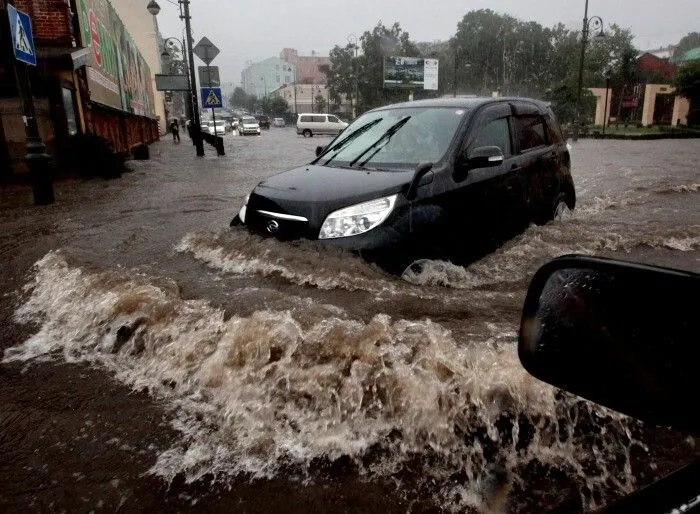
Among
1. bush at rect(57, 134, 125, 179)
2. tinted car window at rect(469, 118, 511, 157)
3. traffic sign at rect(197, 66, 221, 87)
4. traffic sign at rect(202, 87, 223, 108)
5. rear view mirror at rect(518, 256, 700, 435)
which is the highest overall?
traffic sign at rect(197, 66, 221, 87)

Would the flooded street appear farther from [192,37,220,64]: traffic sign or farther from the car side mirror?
[192,37,220,64]: traffic sign

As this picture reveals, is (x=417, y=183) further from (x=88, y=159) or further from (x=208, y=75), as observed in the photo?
(x=208, y=75)

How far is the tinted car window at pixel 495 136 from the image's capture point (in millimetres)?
4659

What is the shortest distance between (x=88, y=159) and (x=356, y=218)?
11.7 metres

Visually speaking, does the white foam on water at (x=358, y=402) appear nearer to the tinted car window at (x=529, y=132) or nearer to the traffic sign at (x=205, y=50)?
the tinted car window at (x=529, y=132)

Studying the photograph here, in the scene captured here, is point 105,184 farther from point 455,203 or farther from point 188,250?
point 455,203

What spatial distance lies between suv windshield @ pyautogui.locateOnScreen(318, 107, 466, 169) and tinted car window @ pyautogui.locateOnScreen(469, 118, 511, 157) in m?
0.25

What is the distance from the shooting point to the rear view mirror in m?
0.83

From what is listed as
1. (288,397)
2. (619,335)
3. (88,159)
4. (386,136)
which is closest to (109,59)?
(88,159)

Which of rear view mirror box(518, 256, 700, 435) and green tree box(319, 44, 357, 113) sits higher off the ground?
green tree box(319, 44, 357, 113)

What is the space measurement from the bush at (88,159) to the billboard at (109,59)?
2605 millimetres

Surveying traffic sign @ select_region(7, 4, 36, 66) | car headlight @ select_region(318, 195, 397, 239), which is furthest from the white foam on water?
traffic sign @ select_region(7, 4, 36, 66)

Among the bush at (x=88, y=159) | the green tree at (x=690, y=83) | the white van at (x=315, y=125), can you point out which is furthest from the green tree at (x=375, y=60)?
the bush at (x=88, y=159)

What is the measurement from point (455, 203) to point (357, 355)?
1873mm
